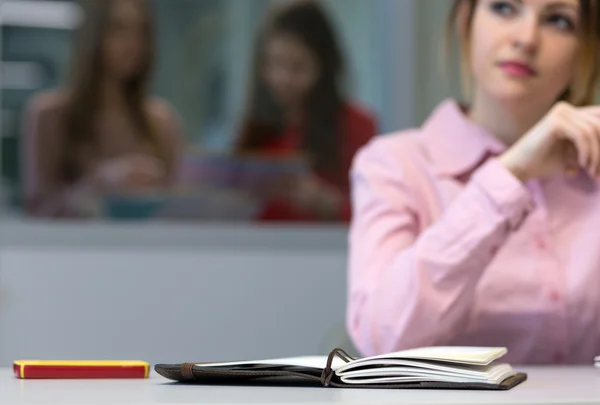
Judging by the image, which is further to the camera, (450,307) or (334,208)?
(334,208)

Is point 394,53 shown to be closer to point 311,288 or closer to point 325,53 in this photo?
point 325,53

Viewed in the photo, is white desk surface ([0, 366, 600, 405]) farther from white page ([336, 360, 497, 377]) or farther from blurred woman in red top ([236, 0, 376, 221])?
blurred woman in red top ([236, 0, 376, 221])

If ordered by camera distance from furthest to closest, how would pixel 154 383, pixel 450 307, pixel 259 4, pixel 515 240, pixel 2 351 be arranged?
pixel 259 4 → pixel 2 351 → pixel 515 240 → pixel 450 307 → pixel 154 383

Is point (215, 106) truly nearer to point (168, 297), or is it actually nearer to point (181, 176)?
point (181, 176)

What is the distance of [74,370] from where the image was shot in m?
1.16

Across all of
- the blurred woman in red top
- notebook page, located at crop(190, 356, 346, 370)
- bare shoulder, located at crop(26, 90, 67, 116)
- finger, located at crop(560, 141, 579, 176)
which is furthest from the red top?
notebook page, located at crop(190, 356, 346, 370)

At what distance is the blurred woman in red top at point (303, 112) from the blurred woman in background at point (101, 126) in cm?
28

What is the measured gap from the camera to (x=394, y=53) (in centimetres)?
343

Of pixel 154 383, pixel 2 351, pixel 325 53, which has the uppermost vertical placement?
pixel 325 53

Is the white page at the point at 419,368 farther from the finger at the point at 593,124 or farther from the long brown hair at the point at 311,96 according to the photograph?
the long brown hair at the point at 311,96

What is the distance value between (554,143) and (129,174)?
1.86 metres

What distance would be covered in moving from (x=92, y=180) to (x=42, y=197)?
16 cm

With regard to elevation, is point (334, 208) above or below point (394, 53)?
below

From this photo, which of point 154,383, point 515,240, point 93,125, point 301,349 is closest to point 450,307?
point 515,240
